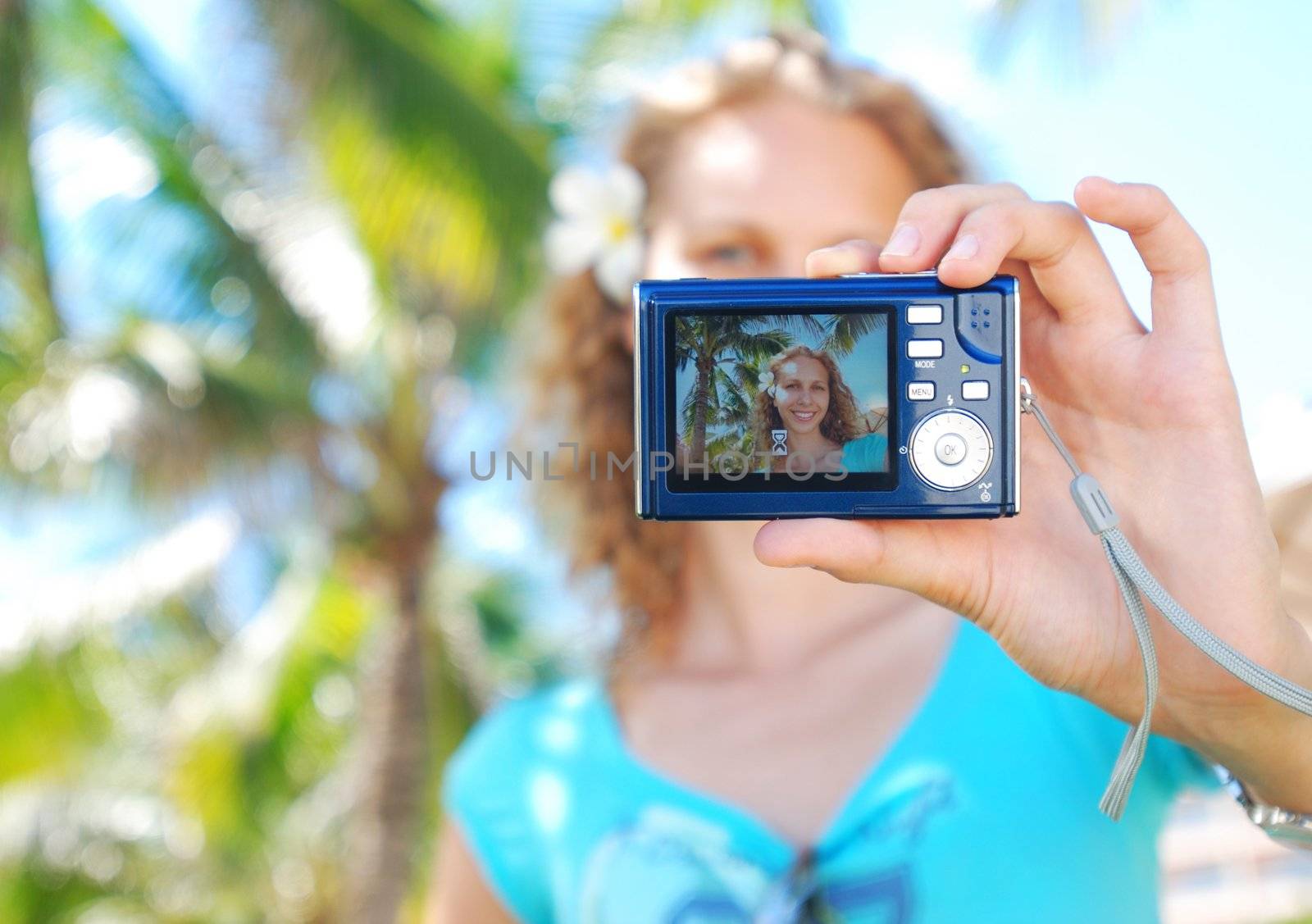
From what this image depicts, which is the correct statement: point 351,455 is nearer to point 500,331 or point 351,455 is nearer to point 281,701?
point 500,331

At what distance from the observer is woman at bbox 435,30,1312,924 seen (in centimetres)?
124

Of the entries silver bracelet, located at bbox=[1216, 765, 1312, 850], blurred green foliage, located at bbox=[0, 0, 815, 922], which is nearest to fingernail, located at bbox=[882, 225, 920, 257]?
silver bracelet, located at bbox=[1216, 765, 1312, 850]

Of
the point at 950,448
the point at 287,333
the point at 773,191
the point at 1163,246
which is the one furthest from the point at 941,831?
the point at 287,333

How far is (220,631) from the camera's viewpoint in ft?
26.6

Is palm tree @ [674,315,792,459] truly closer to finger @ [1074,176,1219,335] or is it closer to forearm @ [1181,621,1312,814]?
finger @ [1074,176,1219,335]

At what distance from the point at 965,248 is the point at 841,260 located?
154mm

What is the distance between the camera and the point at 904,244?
127 cm

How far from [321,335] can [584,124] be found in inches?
82.5

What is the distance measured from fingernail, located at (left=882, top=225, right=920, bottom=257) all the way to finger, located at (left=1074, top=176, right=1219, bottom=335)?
0.55 ft

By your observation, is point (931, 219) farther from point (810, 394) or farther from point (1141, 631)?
point (1141, 631)

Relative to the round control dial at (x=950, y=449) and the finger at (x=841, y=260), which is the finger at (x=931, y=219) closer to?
the finger at (x=841, y=260)

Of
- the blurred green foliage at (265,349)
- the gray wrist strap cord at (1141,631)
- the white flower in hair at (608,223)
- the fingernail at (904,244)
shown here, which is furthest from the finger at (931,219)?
the blurred green foliage at (265,349)

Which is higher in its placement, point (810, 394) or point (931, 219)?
point (931, 219)

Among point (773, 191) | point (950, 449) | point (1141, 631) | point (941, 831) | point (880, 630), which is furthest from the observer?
point (880, 630)
